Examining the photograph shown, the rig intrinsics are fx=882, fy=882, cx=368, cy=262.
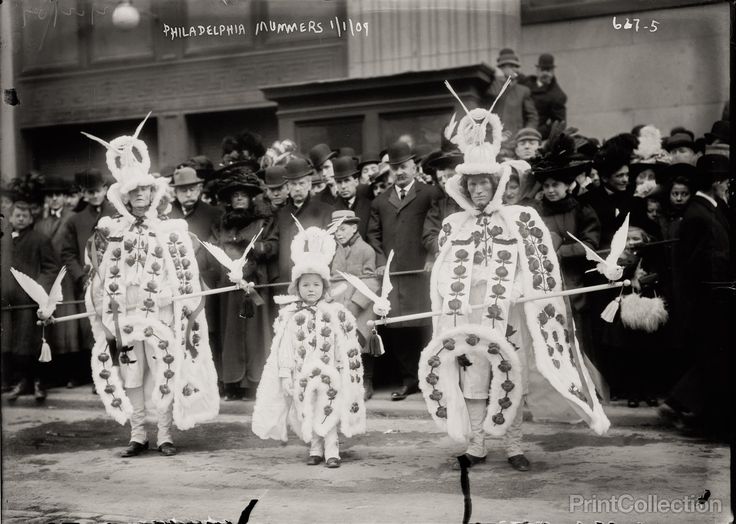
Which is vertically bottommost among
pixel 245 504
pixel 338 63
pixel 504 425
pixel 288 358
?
pixel 245 504

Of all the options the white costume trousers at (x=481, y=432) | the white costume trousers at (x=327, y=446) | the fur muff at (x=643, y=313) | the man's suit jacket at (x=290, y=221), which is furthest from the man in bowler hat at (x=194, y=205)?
the fur muff at (x=643, y=313)

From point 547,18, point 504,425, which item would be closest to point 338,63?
point 547,18

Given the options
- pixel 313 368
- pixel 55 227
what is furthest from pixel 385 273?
pixel 55 227

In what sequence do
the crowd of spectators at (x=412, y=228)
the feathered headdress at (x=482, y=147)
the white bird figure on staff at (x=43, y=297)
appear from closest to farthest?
the feathered headdress at (x=482, y=147)
the white bird figure on staff at (x=43, y=297)
the crowd of spectators at (x=412, y=228)

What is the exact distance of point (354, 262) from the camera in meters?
7.54

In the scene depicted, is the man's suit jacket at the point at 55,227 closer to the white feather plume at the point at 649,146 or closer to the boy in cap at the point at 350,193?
the boy in cap at the point at 350,193

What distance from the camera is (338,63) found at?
980 cm

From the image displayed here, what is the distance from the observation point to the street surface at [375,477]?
5105mm

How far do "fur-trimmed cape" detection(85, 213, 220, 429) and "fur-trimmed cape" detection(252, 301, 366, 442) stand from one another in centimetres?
71

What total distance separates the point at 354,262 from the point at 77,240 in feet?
9.66

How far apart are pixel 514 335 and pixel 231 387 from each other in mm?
3271

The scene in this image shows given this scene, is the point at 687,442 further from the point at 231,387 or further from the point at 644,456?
the point at 231,387

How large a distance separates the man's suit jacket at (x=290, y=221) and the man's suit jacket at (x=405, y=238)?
17.3 inches

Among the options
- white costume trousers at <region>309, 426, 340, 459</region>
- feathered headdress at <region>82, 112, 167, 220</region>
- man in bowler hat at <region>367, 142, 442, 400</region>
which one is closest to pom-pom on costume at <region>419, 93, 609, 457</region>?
white costume trousers at <region>309, 426, 340, 459</region>
